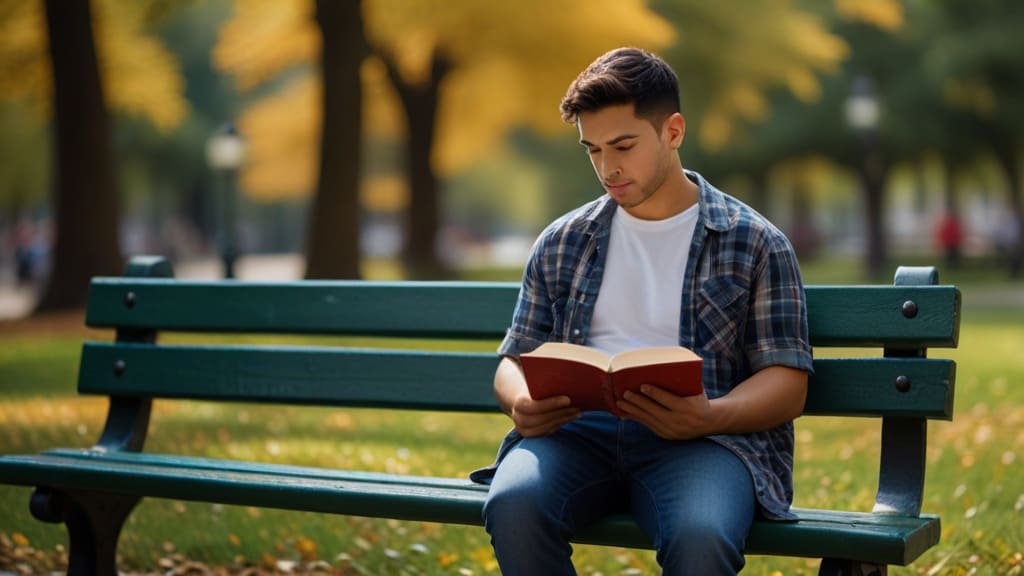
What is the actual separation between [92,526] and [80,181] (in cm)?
1400

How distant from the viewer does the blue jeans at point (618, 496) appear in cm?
Answer: 325

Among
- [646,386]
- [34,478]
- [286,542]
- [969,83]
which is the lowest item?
[286,542]

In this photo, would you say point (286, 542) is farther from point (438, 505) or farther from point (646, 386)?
point (646, 386)

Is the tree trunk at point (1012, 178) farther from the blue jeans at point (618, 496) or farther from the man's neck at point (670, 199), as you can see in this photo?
the blue jeans at point (618, 496)

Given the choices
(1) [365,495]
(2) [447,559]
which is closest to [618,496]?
(1) [365,495]

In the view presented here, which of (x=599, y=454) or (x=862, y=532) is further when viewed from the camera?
(x=599, y=454)

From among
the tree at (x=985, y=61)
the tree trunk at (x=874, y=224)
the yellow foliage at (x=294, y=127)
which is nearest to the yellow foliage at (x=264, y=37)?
the yellow foliage at (x=294, y=127)

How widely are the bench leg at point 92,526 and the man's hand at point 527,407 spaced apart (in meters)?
1.57

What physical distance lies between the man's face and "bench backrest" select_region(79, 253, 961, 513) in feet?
2.06

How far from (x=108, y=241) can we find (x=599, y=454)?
1530 cm

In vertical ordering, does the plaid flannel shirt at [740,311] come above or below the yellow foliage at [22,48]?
below

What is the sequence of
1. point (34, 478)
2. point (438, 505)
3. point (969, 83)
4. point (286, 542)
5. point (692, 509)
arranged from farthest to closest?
point (969, 83) → point (286, 542) → point (34, 478) → point (438, 505) → point (692, 509)

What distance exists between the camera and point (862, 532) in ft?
11.1

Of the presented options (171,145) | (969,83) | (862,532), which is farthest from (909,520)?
(171,145)
